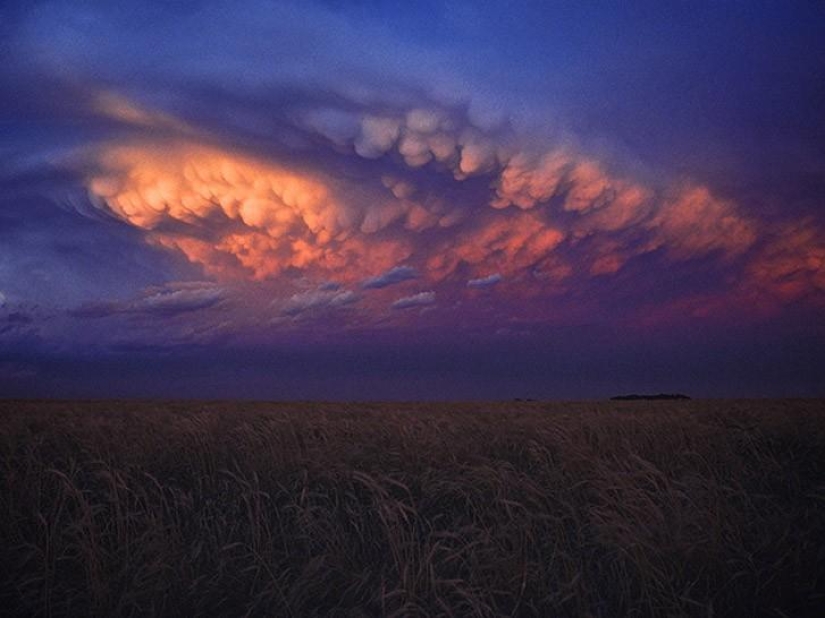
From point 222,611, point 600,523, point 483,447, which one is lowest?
point 222,611

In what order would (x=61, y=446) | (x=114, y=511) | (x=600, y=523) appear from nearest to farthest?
1. (x=600, y=523)
2. (x=114, y=511)
3. (x=61, y=446)

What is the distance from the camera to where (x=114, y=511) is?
19.2ft

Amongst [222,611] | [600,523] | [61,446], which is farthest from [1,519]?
[600,523]

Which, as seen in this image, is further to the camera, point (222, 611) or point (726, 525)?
point (726, 525)

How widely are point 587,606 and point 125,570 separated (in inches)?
141

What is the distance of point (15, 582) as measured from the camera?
429 cm

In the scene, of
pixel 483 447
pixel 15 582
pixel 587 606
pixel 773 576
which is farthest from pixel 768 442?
pixel 15 582

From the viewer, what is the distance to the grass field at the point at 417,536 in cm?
386

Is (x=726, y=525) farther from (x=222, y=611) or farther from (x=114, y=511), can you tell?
(x=114, y=511)

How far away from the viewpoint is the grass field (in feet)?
12.6

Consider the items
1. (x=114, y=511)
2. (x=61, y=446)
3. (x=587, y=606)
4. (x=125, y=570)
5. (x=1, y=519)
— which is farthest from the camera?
(x=61, y=446)

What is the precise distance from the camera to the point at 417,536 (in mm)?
5031

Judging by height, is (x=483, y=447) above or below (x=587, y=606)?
above

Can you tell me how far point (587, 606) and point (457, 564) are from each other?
117cm
